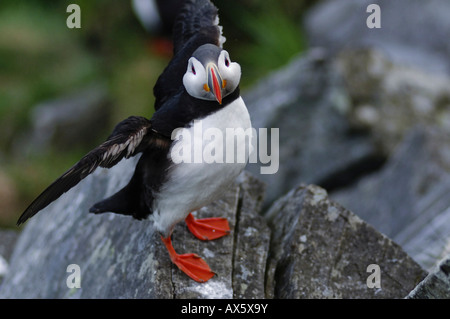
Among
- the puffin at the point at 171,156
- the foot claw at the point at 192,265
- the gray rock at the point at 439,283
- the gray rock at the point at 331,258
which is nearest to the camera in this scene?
the gray rock at the point at 439,283

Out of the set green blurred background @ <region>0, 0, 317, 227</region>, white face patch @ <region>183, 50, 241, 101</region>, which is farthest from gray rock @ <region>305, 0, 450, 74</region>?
white face patch @ <region>183, 50, 241, 101</region>

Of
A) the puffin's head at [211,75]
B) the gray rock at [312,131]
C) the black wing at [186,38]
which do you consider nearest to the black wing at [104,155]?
the puffin's head at [211,75]

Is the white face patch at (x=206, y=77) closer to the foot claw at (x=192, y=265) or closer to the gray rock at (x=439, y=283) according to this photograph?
the foot claw at (x=192, y=265)

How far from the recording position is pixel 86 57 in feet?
42.4

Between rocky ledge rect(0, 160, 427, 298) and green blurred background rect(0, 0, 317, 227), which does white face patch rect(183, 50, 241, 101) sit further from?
green blurred background rect(0, 0, 317, 227)

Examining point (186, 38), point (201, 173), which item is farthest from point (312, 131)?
point (201, 173)

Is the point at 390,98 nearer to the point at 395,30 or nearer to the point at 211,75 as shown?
the point at 395,30

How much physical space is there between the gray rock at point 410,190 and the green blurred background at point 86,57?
15.6 ft

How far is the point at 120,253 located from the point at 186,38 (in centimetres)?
161

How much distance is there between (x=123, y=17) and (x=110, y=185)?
7.68 m

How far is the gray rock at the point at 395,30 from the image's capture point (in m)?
8.79

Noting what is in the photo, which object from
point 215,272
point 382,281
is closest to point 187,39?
point 215,272

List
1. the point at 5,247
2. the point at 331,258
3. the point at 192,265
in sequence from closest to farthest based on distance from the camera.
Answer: the point at 192,265, the point at 331,258, the point at 5,247

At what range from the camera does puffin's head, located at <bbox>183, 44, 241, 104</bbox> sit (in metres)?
3.68
